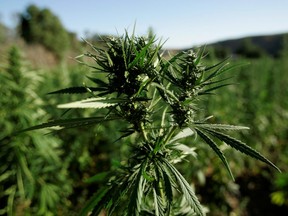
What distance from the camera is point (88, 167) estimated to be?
17.2ft

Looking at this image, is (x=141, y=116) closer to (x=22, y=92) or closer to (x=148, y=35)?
(x=148, y=35)

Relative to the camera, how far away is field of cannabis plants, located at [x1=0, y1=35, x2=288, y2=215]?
2.72ft

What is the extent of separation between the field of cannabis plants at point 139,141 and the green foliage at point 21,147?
12 millimetres

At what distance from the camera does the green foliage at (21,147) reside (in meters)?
3.51

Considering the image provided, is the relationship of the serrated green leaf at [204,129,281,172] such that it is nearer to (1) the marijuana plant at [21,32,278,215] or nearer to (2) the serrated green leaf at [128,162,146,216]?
(1) the marijuana plant at [21,32,278,215]

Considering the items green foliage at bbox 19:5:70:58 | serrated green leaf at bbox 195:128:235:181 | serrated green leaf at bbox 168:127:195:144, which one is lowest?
green foliage at bbox 19:5:70:58

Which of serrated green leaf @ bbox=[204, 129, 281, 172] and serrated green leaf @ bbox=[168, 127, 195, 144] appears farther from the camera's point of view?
serrated green leaf @ bbox=[168, 127, 195, 144]

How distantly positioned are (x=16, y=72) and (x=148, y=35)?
3.14 m

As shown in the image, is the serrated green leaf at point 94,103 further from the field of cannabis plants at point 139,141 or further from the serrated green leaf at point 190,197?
the serrated green leaf at point 190,197

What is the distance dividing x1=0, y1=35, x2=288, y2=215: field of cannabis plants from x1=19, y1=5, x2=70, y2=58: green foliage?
24.7 meters

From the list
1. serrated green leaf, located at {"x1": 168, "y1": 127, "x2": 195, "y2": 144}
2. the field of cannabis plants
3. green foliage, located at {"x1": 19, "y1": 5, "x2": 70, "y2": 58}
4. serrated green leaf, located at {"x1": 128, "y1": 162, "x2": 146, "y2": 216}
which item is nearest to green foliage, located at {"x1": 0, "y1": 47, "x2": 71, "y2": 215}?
the field of cannabis plants

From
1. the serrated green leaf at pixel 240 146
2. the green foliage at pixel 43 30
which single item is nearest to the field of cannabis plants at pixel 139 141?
the serrated green leaf at pixel 240 146

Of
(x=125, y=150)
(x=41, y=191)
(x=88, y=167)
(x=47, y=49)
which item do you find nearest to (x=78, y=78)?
(x=88, y=167)

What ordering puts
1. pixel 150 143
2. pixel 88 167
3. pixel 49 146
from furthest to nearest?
1. pixel 88 167
2. pixel 49 146
3. pixel 150 143
